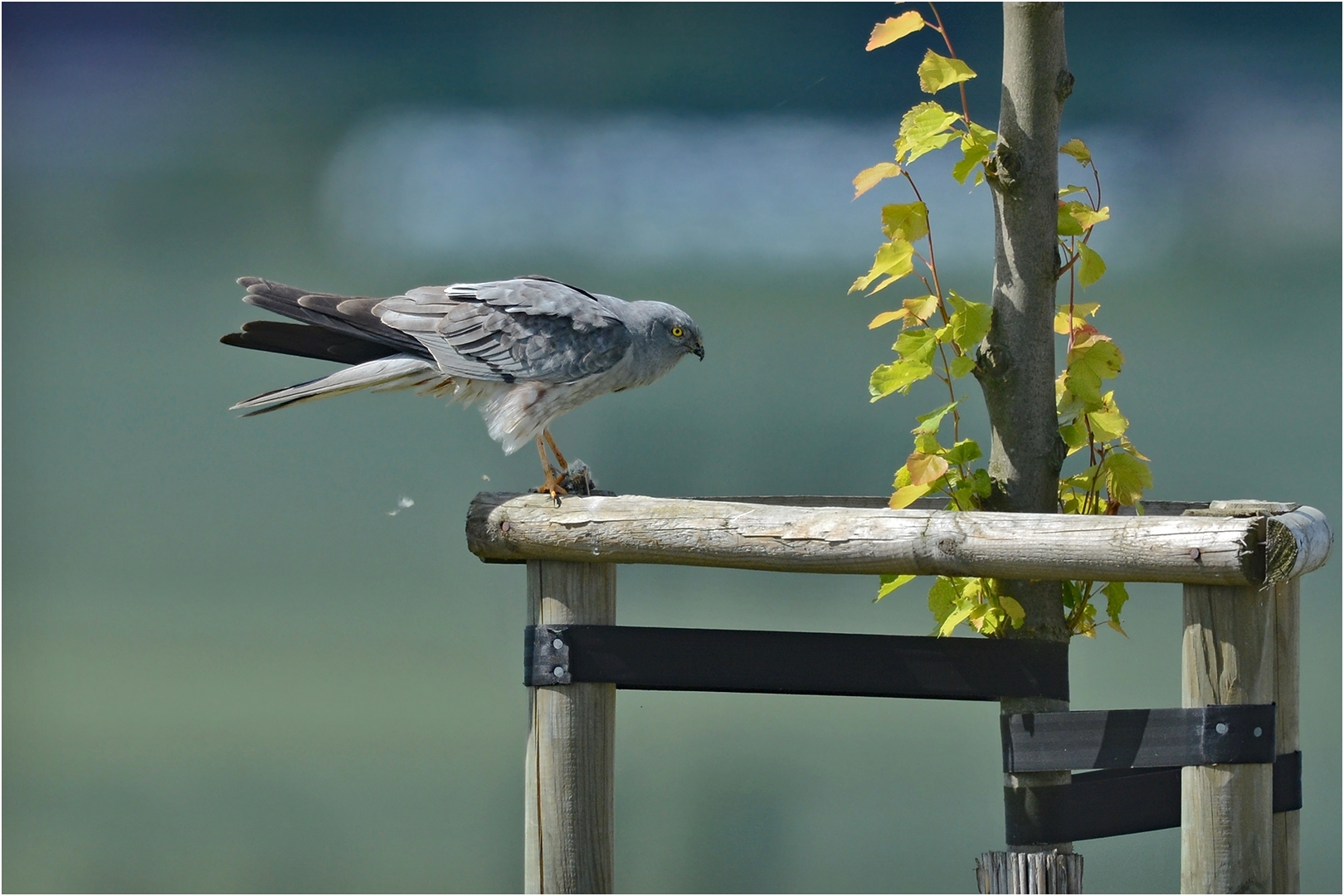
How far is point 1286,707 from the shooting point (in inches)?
60.9

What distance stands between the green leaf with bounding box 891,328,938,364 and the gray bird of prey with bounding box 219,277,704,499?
1.72 feet

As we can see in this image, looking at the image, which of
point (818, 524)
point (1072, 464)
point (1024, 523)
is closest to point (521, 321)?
point (818, 524)

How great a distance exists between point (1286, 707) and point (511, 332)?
4.30ft

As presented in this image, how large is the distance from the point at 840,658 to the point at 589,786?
1.42 ft

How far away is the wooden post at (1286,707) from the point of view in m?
1.53

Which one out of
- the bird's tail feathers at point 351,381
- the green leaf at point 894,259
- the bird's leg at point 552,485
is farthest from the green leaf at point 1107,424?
the bird's tail feathers at point 351,381

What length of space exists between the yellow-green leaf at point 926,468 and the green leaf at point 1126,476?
0.6 inches

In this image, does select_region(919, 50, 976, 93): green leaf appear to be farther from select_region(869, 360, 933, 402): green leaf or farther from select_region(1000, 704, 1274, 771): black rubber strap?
select_region(1000, 704, 1274, 771): black rubber strap

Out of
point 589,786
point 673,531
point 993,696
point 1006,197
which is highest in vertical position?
point 1006,197

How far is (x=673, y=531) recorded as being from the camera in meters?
1.57

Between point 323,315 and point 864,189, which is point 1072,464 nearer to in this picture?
point 864,189

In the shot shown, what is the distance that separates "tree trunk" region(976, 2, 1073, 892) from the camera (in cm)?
169

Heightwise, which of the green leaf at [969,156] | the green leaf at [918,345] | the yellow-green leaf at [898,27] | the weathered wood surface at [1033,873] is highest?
the yellow-green leaf at [898,27]

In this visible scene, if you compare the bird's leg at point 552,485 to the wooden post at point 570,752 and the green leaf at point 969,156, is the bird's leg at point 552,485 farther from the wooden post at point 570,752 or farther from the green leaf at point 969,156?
the green leaf at point 969,156
